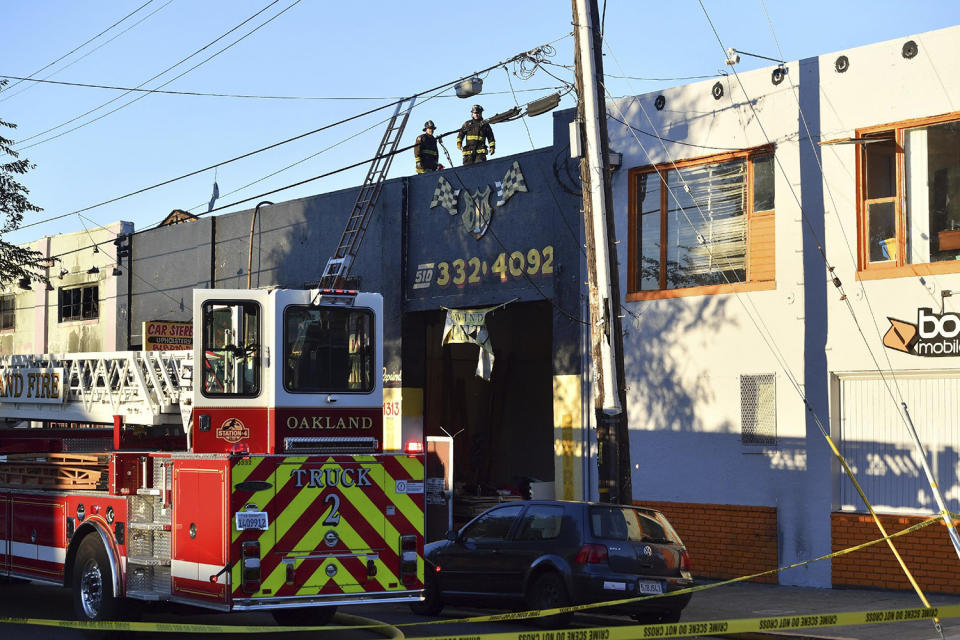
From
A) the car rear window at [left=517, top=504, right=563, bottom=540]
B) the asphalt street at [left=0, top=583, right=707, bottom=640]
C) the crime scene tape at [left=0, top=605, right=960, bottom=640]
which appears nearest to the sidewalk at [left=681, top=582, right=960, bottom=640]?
the asphalt street at [left=0, top=583, right=707, bottom=640]

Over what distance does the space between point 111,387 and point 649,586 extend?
830 cm

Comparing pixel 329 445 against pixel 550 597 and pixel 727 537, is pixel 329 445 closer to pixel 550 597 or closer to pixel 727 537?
A: pixel 550 597

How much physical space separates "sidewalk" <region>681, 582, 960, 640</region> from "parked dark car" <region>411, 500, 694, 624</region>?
1311mm

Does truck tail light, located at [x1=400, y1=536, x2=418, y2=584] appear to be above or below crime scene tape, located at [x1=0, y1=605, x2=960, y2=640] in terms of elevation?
above

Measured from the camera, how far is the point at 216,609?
1111cm

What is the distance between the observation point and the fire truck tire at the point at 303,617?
12.9 meters

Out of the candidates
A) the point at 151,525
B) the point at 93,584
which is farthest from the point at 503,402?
the point at 151,525

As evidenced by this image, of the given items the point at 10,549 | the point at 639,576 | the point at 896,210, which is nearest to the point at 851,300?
the point at 896,210

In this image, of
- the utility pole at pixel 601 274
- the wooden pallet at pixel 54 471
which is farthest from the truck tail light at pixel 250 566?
the utility pole at pixel 601 274

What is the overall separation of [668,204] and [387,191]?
21.9 feet

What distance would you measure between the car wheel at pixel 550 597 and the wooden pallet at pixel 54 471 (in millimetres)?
4945

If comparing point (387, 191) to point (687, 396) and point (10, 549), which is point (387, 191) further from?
point (10, 549)

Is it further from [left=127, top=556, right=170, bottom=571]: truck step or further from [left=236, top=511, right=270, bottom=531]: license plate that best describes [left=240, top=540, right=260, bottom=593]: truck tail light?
[left=127, top=556, right=170, bottom=571]: truck step

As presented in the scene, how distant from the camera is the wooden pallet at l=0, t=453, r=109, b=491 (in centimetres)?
1345
